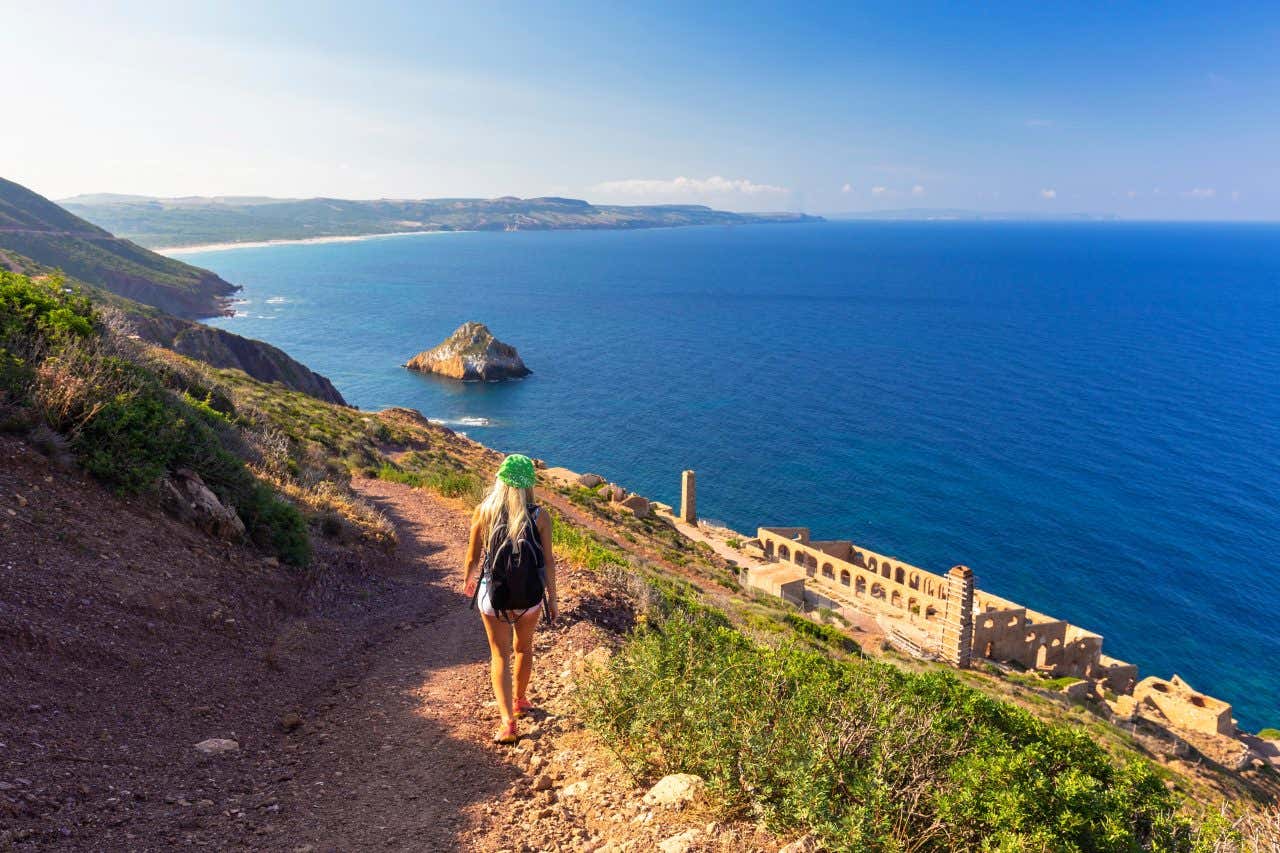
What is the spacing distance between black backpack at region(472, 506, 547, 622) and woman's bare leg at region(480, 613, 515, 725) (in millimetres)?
150

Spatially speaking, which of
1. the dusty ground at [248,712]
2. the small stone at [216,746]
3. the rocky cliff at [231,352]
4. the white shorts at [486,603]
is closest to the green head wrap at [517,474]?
the white shorts at [486,603]

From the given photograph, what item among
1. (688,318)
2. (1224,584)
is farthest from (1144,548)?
(688,318)

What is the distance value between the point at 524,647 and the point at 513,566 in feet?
2.82

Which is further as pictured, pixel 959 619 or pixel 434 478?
pixel 959 619

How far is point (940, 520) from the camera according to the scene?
46.9m

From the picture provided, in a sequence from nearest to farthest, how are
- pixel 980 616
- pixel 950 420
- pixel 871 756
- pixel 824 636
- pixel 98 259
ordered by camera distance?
pixel 871 756, pixel 824 636, pixel 980 616, pixel 950 420, pixel 98 259

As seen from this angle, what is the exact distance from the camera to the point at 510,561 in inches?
226

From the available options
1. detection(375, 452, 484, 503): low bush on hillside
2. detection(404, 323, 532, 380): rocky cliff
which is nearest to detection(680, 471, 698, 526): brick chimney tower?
detection(375, 452, 484, 503): low bush on hillside

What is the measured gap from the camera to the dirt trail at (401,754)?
189 inches

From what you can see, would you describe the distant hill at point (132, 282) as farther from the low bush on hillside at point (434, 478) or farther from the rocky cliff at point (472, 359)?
the low bush on hillside at point (434, 478)

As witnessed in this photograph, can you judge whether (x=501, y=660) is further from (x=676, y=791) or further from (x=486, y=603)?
(x=676, y=791)

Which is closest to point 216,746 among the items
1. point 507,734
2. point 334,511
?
point 507,734

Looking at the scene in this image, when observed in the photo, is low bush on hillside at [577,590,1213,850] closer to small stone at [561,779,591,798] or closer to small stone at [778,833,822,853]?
small stone at [778,833,822,853]

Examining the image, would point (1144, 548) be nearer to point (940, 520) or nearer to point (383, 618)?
point (940, 520)
